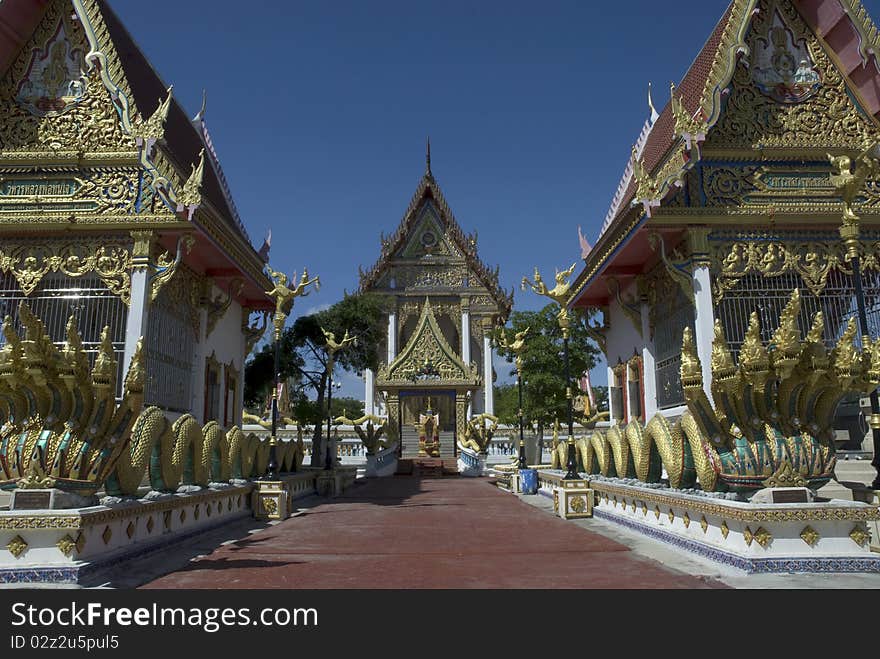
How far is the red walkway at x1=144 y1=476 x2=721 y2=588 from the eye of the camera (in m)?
5.21

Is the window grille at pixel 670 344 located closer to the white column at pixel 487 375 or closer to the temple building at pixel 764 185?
the temple building at pixel 764 185

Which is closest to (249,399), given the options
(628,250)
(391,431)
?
(391,431)

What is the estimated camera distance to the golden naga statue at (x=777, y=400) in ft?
18.7

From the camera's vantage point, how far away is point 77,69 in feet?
36.9

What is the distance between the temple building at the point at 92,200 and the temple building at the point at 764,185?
7.65 meters

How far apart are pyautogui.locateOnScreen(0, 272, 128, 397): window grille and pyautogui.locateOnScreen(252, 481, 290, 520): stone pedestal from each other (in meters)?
2.70

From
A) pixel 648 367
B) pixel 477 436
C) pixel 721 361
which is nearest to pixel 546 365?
pixel 477 436

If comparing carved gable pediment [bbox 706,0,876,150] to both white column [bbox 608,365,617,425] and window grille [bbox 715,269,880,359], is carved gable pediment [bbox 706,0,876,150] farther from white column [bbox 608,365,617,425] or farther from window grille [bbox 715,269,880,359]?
white column [bbox 608,365,617,425]

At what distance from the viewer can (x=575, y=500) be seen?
1022 centimetres

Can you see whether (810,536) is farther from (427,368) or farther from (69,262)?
(427,368)

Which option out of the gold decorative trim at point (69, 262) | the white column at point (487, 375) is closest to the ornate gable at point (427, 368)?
the white column at point (487, 375)

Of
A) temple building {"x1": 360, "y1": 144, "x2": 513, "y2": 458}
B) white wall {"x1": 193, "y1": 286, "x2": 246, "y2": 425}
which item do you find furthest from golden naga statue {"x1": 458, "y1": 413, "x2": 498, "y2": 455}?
white wall {"x1": 193, "y1": 286, "x2": 246, "y2": 425}

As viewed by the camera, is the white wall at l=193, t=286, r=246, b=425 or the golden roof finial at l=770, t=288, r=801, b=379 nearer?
the golden roof finial at l=770, t=288, r=801, b=379
